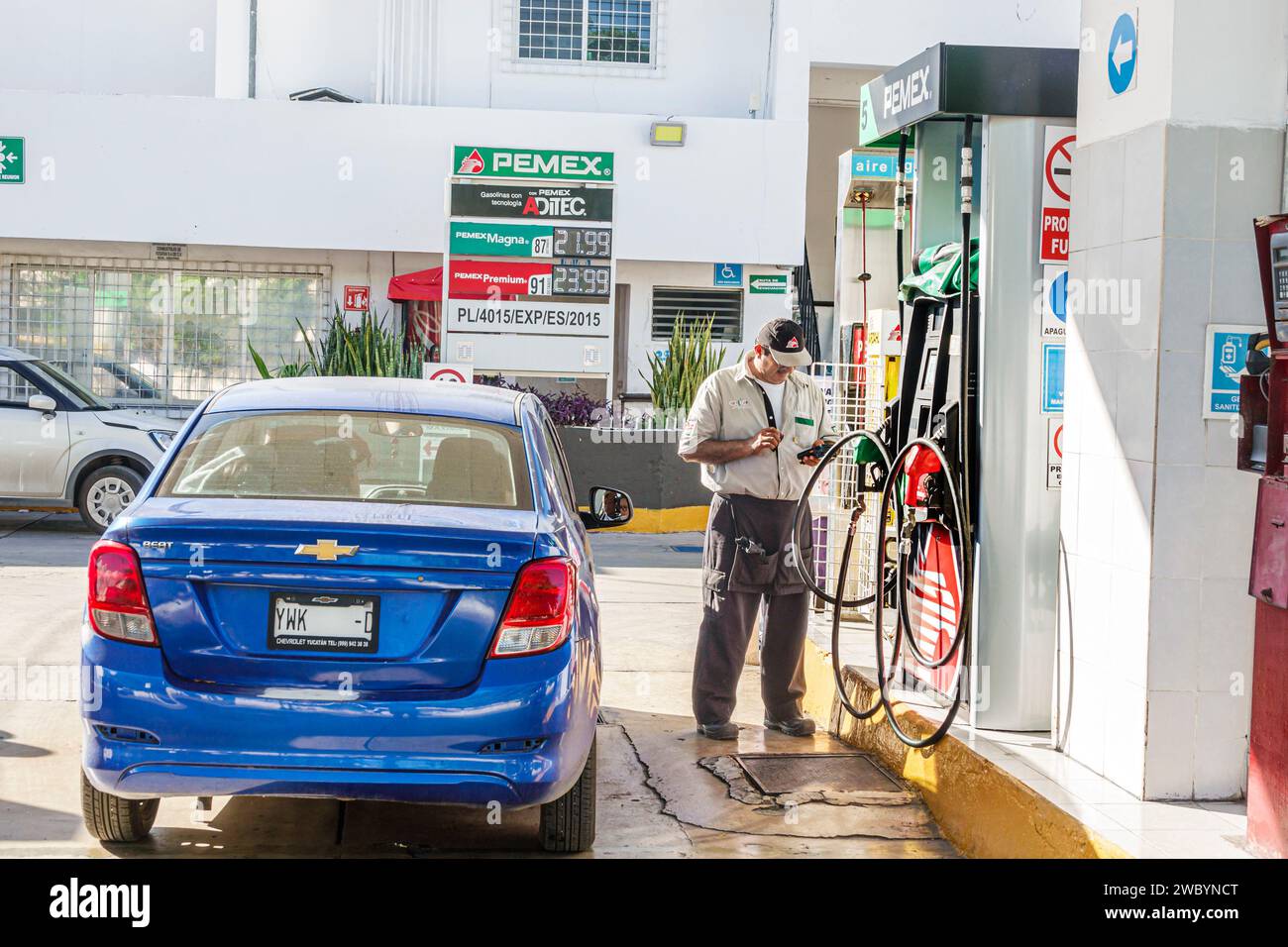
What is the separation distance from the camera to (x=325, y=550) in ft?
15.0

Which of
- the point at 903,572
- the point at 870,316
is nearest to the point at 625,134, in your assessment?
the point at 870,316

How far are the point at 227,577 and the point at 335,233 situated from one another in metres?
14.9

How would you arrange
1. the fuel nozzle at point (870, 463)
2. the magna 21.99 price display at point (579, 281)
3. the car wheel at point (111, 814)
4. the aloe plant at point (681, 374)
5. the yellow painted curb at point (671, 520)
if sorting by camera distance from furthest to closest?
1. the aloe plant at point (681, 374)
2. the magna 21.99 price display at point (579, 281)
3. the yellow painted curb at point (671, 520)
4. the fuel nozzle at point (870, 463)
5. the car wheel at point (111, 814)

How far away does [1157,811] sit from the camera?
5.01 metres

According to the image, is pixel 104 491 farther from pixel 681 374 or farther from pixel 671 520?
pixel 681 374

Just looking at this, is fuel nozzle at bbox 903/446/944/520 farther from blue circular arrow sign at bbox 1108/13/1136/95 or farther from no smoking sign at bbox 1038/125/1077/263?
blue circular arrow sign at bbox 1108/13/1136/95

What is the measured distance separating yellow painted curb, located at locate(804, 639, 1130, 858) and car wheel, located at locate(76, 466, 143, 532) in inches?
346

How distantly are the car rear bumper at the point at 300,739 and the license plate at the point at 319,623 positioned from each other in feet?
0.53

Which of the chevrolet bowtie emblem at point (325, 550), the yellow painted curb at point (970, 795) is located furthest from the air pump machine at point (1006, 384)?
the chevrolet bowtie emblem at point (325, 550)

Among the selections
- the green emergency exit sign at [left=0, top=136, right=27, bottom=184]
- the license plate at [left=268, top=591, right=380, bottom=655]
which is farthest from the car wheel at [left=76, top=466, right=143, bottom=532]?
the license plate at [left=268, top=591, right=380, bottom=655]

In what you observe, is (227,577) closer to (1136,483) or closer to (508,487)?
(508,487)

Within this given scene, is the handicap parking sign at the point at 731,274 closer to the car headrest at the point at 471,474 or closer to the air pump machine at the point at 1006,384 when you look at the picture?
the air pump machine at the point at 1006,384

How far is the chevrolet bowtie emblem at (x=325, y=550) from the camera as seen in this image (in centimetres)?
455
